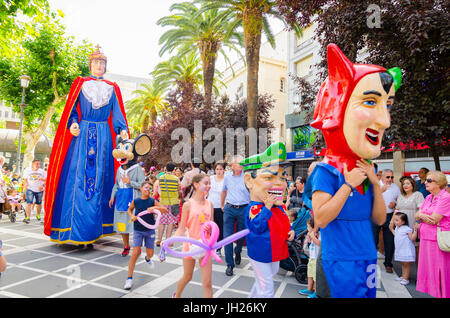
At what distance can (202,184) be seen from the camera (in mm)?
3268

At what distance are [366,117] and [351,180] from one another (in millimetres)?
473

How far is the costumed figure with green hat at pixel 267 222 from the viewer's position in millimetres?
2777

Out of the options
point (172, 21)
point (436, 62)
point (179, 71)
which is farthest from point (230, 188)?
point (179, 71)

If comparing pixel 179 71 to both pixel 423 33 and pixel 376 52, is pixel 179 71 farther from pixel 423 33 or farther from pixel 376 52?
pixel 423 33

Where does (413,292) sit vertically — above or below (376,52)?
below

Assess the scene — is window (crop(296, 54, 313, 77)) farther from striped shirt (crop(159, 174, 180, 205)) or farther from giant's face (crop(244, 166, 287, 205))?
giant's face (crop(244, 166, 287, 205))

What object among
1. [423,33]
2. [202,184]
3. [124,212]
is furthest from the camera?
[124,212]

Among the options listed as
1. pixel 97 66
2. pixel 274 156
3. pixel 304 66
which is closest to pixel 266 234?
pixel 274 156

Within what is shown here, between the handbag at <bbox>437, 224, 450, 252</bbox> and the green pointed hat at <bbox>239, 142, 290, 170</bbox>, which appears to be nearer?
the green pointed hat at <bbox>239, 142, 290, 170</bbox>

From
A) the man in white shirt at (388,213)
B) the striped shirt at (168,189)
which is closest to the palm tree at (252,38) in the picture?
the striped shirt at (168,189)

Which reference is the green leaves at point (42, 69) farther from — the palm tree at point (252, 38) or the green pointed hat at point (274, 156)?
the green pointed hat at point (274, 156)

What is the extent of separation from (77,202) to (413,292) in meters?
5.64

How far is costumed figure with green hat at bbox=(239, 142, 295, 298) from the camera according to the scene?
9.11 ft

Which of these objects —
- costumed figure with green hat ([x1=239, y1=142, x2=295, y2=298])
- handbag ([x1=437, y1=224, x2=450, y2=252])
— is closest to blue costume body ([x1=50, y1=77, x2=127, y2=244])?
costumed figure with green hat ([x1=239, y1=142, x2=295, y2=298])
